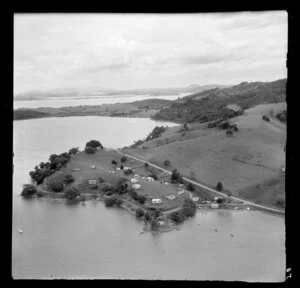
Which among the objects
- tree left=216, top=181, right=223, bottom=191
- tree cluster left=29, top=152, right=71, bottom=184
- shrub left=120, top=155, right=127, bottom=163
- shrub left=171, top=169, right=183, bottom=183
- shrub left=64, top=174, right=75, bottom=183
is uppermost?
tree cluster left=29, top=152, right=71, bottom=184

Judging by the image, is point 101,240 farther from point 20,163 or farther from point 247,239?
point 20,163

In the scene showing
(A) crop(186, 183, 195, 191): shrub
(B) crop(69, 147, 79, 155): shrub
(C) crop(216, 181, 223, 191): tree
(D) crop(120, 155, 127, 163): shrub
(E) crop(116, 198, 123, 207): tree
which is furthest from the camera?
(D) crop(120, 155, 127, 163): shrub

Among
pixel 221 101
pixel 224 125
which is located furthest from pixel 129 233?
pixel 221 101

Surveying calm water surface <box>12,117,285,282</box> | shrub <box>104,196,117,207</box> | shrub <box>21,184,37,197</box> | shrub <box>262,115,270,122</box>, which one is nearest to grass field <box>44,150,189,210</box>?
shrub <box>104,196,117,207</box>

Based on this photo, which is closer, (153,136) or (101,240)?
(101,240)

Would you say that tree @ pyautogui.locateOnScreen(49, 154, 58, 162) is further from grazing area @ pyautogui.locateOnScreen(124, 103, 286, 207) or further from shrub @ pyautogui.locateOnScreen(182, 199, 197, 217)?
shrub @ pyautogui.locateOnScreen(182, 199, 197, 217)

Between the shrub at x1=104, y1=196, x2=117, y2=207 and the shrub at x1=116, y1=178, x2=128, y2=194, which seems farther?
the shrub at x1=116, y1=178, x2=128, y2=194
